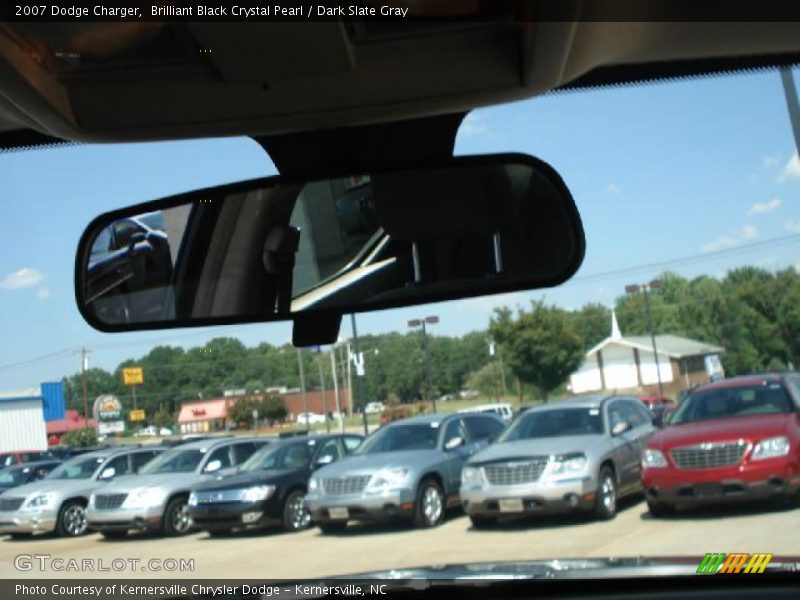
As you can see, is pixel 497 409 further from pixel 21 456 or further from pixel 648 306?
pixel 21 456

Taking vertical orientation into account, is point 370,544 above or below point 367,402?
below

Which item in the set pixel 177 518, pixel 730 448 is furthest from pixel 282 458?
pixel 730 448

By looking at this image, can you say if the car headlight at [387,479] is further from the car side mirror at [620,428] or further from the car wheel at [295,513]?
the car side mirror at [620,428]

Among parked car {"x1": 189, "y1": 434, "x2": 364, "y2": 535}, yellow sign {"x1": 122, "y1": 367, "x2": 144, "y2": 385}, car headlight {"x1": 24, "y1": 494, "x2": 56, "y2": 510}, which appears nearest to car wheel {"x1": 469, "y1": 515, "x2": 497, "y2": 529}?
parked car {"x1": 189, "y1": 434, "x2": 364, "y2": 535}

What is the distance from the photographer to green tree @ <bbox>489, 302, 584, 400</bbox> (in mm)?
13188


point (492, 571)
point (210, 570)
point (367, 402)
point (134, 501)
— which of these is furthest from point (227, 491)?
point (492, 571)

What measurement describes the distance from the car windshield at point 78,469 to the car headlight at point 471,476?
7.72 meters

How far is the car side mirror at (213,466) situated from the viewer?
15586 millimetres

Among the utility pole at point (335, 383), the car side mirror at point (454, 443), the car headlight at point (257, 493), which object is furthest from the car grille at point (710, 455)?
the car headlight at point (257, 493)

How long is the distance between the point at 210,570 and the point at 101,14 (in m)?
7.02

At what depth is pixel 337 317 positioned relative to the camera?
2.95 meters

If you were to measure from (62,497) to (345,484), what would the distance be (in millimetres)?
5001

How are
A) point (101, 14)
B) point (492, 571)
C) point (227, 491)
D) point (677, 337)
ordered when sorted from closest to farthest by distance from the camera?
1. point (101, 14)
2. point (492, 571)
3. point (677, 337)
4. point (227, 491)

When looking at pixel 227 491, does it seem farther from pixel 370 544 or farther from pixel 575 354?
pixel 575 354
